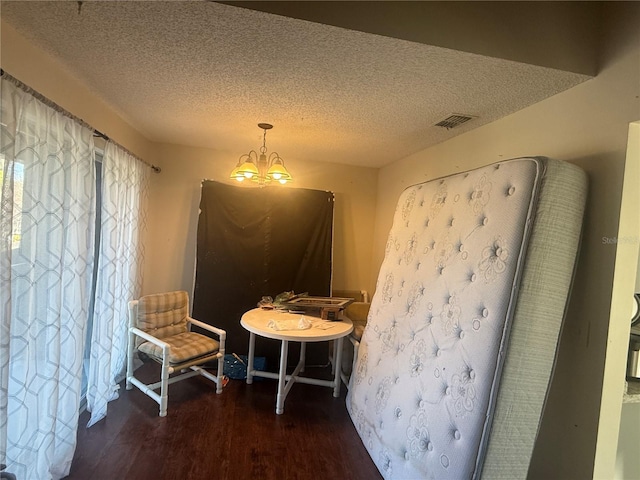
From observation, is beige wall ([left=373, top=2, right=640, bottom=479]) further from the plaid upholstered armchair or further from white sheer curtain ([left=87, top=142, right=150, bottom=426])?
white sheer curtain ([left=87, top=142, right=150, bottom=426])

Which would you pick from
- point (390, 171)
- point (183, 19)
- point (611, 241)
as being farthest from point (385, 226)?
point (183, 19)

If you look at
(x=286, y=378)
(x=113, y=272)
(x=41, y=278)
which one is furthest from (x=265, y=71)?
(x=286, y=378)

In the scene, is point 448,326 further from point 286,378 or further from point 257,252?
point 257,252

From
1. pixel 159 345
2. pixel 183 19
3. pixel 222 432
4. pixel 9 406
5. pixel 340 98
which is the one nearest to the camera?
pixel 183 19

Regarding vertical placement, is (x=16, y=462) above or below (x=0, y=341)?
below

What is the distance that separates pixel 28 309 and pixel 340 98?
1860 millimetres

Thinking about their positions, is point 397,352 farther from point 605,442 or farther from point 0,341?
point 0,341

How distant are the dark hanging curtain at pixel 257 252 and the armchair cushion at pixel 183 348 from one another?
1.81ft

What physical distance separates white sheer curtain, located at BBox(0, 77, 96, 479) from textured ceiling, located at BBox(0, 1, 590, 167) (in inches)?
14.0

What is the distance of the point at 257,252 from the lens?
11.4 ft

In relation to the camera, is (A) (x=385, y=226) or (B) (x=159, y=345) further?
(A) (x=385, y=226)

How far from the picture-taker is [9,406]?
57.9 inches

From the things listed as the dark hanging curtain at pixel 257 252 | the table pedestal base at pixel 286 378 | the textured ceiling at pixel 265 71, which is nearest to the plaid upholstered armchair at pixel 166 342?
the table pedestal base at pixel 286 378

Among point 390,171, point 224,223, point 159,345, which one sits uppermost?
point 390,171
